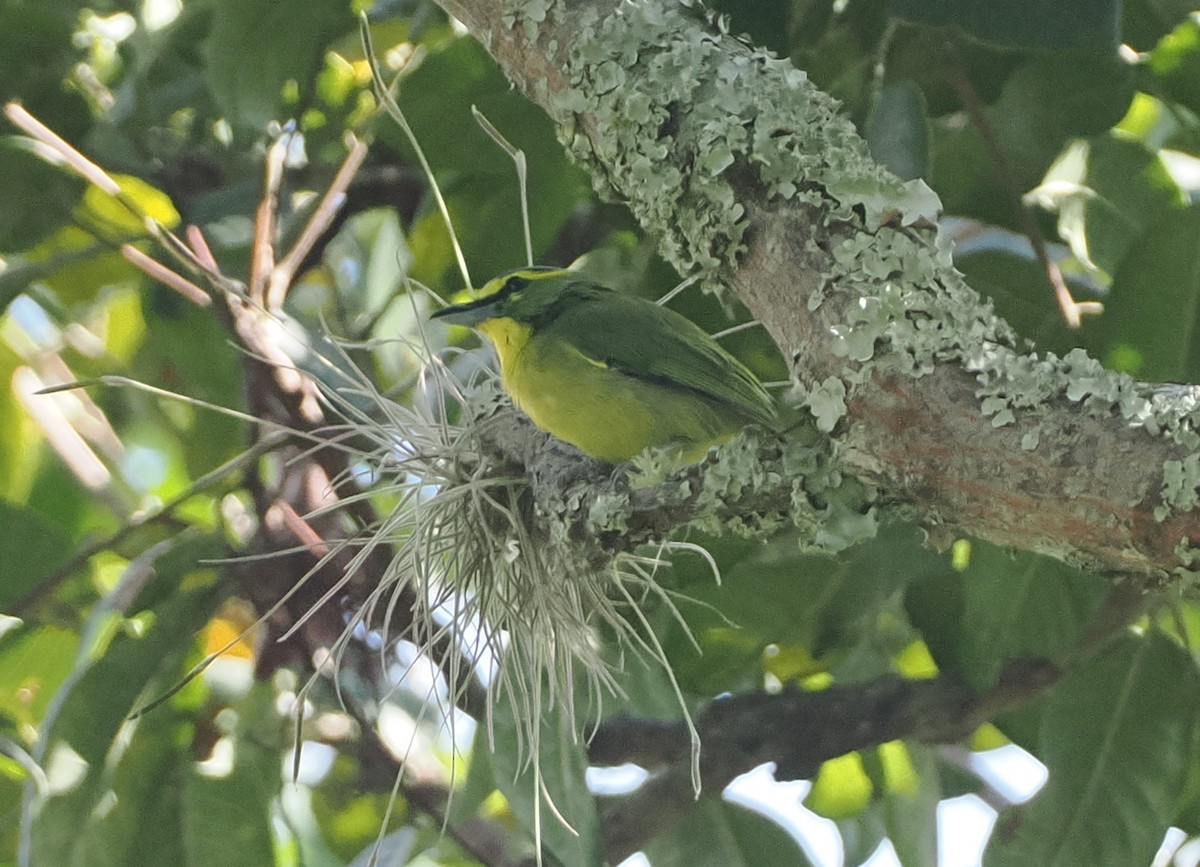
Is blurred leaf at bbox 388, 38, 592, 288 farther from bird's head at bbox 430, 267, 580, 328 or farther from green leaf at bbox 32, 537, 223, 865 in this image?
green leaf at bbox 32, 537, 223, 865

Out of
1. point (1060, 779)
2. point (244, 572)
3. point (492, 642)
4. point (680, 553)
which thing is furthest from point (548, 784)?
point (1060, 779)

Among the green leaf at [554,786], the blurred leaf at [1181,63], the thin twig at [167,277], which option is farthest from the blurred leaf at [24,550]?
the blurred leaf at [1181,63]

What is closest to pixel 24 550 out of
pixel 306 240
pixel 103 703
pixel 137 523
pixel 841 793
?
pixel 137 523

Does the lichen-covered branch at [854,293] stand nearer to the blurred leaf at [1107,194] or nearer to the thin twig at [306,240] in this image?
the thin twig at [306,240]

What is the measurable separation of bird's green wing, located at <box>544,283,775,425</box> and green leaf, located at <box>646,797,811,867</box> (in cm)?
75

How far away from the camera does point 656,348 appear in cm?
149

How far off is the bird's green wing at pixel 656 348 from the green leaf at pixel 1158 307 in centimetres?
45

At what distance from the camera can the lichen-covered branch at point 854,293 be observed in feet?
2.68

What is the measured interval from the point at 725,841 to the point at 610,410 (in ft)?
2.80

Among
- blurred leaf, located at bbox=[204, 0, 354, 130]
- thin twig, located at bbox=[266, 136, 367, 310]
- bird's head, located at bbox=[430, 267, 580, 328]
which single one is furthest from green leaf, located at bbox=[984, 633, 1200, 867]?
blurred leaf, located at bbox=[204, 0, 354, 130]

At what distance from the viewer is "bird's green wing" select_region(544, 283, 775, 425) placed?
1.45m

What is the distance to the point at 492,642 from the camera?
159cm

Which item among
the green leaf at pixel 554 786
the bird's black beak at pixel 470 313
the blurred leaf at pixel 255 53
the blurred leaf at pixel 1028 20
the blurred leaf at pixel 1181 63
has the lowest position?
the green leaf at pixel 554 786

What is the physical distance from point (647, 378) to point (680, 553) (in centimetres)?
28
